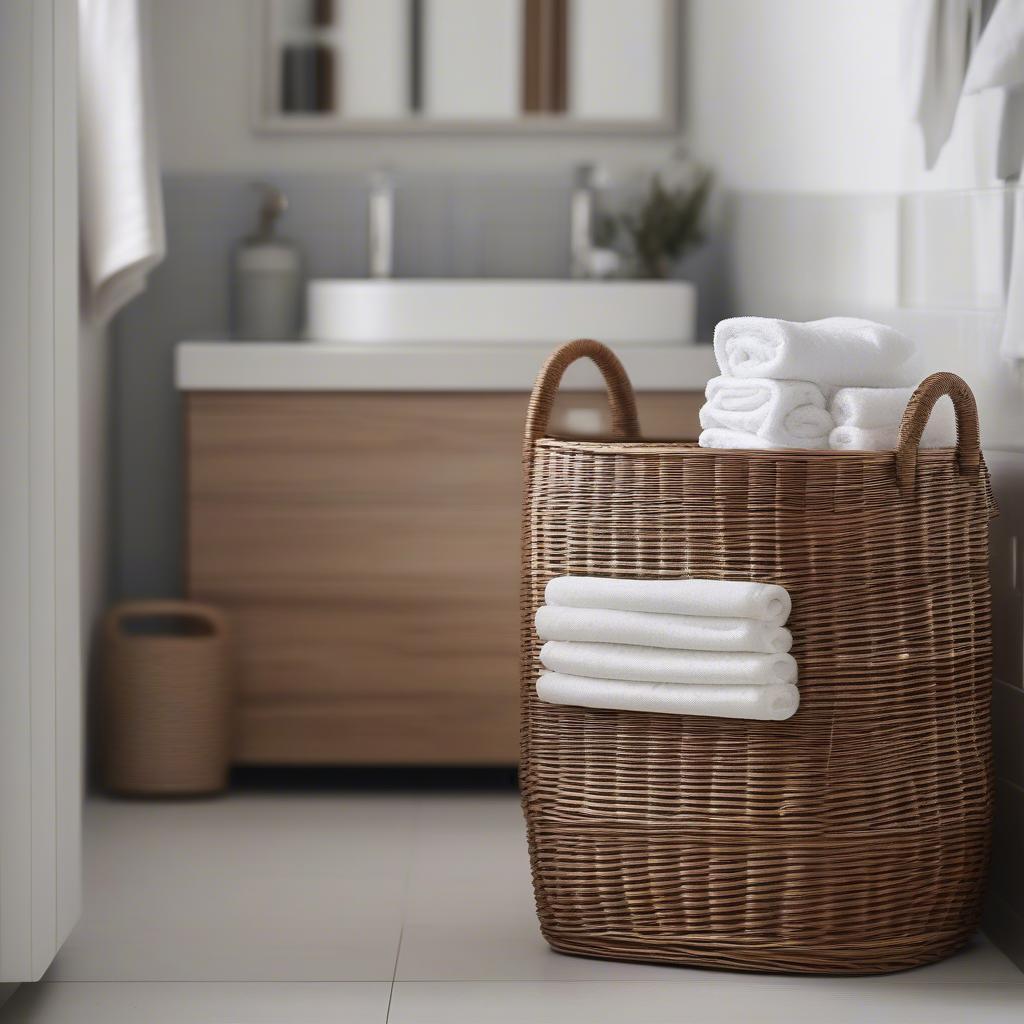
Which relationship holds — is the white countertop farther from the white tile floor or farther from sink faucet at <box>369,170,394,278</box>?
the white tile floor

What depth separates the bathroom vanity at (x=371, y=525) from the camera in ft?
8.06

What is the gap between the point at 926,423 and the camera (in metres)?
1.62

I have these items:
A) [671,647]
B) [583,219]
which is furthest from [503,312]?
[671,647]

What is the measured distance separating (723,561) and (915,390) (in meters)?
0.27

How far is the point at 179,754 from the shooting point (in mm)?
2473

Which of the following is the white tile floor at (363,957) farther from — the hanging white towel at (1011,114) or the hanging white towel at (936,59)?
the hanging white towel at (936,59)

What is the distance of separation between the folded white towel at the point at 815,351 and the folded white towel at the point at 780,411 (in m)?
0.01

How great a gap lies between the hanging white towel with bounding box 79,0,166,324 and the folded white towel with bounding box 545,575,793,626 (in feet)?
3.54

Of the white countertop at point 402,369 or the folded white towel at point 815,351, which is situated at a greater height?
the folded white towel at point 815,351

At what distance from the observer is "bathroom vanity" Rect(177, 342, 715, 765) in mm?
2457

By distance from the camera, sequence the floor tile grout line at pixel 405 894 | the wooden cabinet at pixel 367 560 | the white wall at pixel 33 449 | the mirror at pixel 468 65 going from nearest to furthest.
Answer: the white wall at pixel 33 449, the floor tile grout line at pixel 405 894, the wooden cabinet at pixel 367 560, the mirror at pixel 468 65

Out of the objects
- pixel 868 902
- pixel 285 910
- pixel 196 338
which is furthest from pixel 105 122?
pixel 868 902

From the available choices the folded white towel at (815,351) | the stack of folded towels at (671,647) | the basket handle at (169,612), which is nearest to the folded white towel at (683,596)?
the stack of folded towels at (671,647)

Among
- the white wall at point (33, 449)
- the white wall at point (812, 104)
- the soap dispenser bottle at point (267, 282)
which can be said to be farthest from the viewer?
the soap dispenser bottle at point (267, 282)
